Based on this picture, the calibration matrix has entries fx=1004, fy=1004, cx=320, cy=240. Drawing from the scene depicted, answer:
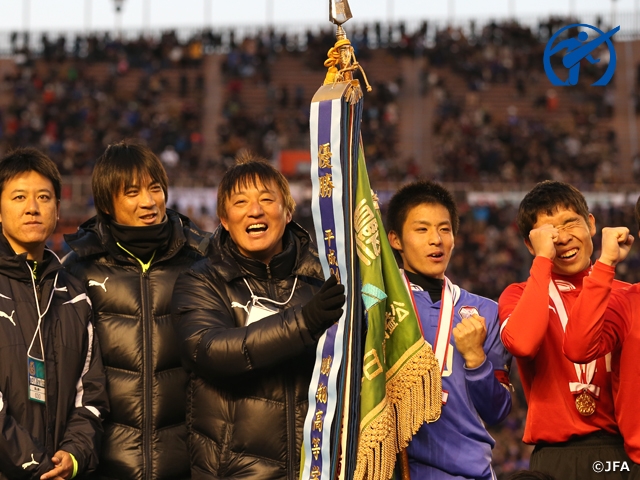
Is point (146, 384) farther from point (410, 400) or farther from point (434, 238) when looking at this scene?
point (434, 238)

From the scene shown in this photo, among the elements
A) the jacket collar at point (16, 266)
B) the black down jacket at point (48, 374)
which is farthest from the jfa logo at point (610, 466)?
the jacket collar at point (16, 266)

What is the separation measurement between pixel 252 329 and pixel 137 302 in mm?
698

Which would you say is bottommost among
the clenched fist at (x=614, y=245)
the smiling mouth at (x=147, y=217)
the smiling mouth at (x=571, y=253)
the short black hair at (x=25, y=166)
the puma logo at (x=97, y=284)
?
the puma logo at (x=97, y=284)

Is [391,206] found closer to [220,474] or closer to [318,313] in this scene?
[318,313]

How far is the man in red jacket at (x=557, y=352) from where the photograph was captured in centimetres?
354

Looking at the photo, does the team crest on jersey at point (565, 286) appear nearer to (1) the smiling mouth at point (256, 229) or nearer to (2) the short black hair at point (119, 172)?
(1) the smiling mouth at point (256, 229)

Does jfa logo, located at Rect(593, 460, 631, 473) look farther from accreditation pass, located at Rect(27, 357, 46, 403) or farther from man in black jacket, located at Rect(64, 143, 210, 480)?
accreditation pass, located at Rect(27, 357, 46, 403)

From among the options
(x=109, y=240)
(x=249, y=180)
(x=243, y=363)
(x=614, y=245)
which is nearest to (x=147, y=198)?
(x=109, y=240)

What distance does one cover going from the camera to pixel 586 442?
3.69m

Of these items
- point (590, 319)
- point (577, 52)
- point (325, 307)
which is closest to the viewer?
point (325, 307)

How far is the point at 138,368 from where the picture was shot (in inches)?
149

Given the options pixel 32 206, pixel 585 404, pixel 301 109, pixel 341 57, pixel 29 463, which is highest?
pixel 301 109

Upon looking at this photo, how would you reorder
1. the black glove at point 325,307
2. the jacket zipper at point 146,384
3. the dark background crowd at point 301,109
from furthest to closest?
the dark background crowd at point 301,109
the jacket zipper at point 146,384
the black glove at point 325,307

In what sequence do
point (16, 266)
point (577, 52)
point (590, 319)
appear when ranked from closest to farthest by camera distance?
1. point (590, 319)
2. point (16, 266)
3. point (577, 52)
